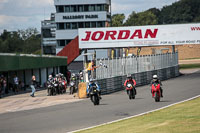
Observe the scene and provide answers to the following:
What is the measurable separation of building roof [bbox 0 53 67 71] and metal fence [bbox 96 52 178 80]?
933cm

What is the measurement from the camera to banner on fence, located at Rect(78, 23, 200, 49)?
5431cm

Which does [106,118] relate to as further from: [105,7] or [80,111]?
[105,7]

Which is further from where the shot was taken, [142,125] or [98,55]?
Result: [98,55]

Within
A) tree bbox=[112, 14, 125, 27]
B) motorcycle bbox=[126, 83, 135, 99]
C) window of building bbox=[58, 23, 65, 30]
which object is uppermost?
tree bbox=[112, 14, 125, 27]

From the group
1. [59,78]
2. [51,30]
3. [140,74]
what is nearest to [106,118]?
[59,78]

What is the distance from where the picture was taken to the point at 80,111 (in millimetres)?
21453

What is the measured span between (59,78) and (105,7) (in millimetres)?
53524

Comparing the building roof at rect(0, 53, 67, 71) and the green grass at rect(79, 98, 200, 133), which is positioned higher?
the building roof at rect(0, 53, 67, 71)

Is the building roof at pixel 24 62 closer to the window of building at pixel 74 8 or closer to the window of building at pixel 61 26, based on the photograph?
the window of building at pixel 61 26

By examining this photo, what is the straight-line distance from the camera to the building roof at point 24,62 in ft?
130

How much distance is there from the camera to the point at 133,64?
4000 cm

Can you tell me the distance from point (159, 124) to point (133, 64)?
26495 millimetres

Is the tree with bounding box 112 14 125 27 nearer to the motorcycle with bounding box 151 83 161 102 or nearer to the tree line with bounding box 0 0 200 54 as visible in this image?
the tree line with bounding box 0 0 200 54

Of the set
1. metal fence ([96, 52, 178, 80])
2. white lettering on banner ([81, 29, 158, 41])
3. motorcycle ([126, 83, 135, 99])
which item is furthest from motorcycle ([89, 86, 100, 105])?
white lettering on banner ([81, 29, 158, 41])
